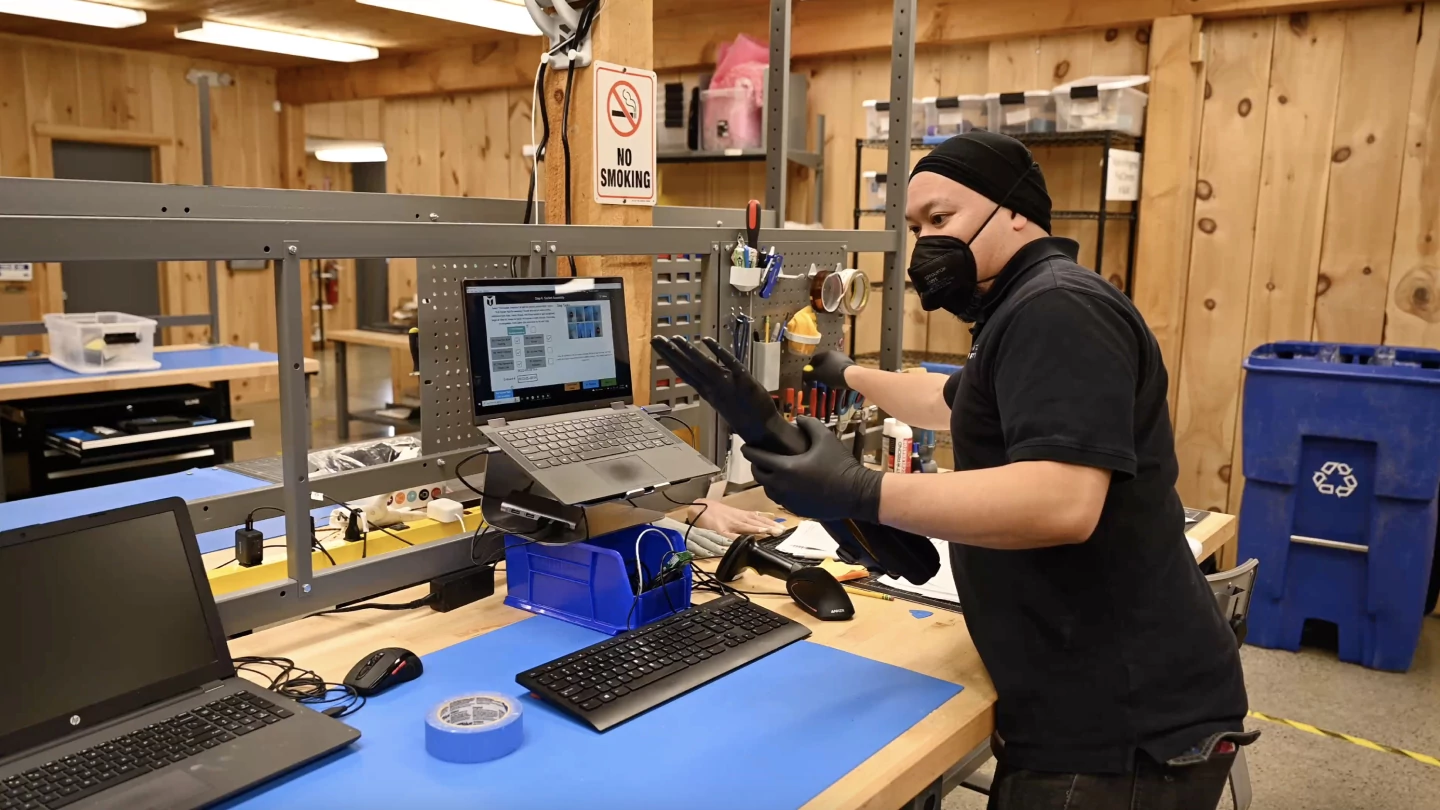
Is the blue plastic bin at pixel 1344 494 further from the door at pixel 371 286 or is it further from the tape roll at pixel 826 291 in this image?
the door at pixel 371 286

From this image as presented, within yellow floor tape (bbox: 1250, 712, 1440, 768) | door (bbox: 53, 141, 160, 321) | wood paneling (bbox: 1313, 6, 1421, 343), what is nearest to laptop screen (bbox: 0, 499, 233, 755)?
yellow floor tape (bbox: 1250, 712, 1440, 768)

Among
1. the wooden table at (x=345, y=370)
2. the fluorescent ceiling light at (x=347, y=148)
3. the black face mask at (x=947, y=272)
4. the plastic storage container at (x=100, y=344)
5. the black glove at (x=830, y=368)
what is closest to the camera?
the black face mask at (x=947, y=272)

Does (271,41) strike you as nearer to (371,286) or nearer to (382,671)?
(371,286)

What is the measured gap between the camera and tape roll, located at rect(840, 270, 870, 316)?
2.38m

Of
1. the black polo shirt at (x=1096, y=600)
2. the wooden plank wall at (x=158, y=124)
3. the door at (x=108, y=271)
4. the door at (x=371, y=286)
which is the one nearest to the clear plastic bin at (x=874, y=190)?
the black polo shirt at (x=1096, y=600)

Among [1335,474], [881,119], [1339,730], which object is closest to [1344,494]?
[1335,474]

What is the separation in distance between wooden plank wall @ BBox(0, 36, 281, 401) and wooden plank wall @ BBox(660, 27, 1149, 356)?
317 centimetres

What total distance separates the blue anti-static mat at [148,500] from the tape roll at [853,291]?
3.98 feet

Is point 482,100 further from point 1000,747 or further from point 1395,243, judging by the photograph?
point 1000,747

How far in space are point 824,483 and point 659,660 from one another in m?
0.36

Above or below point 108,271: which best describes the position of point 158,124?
above

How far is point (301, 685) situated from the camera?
1298 millimetres

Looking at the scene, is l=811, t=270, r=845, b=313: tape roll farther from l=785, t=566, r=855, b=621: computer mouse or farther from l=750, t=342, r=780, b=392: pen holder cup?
l=785, t=566, r=855, b=621: computer mouse

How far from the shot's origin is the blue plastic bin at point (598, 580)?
1526 millimetres
